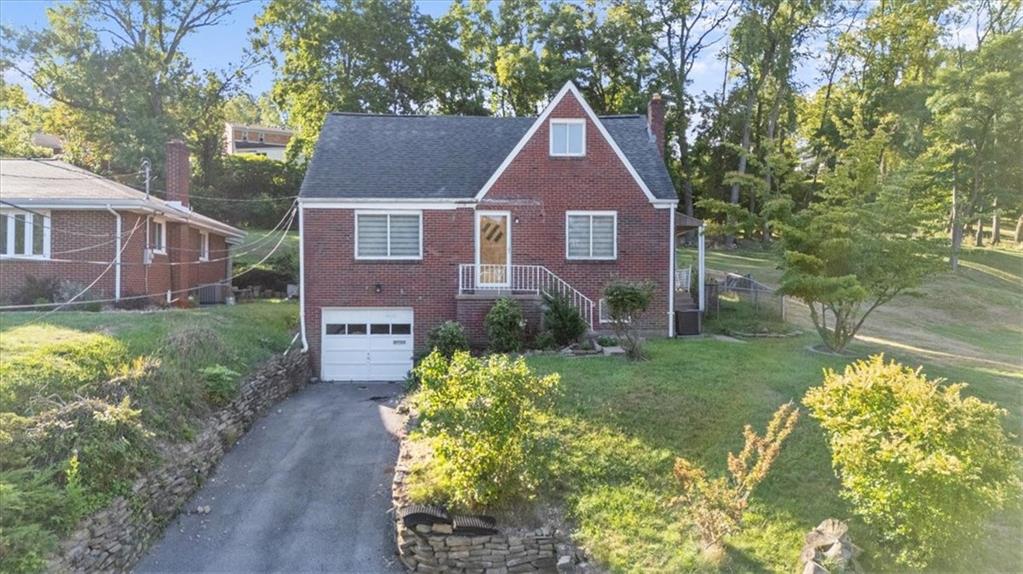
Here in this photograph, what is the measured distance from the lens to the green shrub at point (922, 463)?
241 inches

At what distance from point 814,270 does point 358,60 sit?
28.4 meters

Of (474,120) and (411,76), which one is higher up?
(411,76)

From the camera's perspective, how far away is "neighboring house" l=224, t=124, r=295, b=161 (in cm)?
4859

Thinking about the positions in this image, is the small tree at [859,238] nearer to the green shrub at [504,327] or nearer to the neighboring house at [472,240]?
the neighboring house at [472,240]

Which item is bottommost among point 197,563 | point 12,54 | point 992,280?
point 197,563

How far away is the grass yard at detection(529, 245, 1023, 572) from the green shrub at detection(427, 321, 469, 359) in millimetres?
2589

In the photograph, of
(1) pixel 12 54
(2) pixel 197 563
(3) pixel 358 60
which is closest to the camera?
(2) pixel 197 563

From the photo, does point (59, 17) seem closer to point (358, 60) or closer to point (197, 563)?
point (358, 60)

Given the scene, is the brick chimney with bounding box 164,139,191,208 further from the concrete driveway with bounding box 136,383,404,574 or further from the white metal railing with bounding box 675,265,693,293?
the white metal railing with bounding box 675,265,693,293

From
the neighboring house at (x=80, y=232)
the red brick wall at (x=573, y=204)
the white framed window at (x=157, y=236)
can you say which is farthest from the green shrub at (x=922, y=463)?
the white framed window at (x=157, y=236)

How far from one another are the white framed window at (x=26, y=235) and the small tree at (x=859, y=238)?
55.9ft

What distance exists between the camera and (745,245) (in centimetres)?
3619

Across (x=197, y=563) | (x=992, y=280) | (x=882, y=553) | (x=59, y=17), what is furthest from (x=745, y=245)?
(x=59, y=17)

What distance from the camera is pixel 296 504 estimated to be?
948cm
